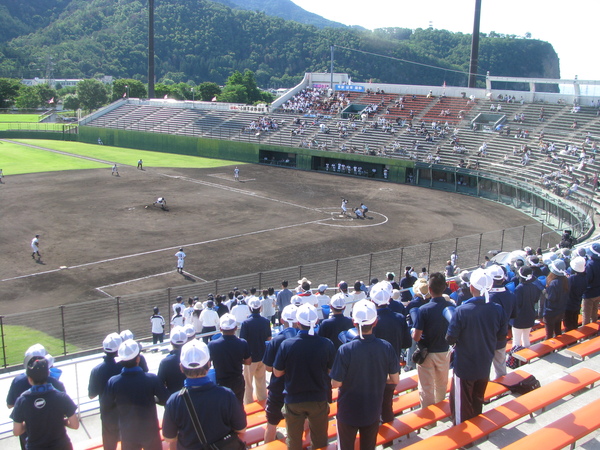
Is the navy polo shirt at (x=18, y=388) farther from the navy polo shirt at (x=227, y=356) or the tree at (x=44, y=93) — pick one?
the tree at (x=44, y=93)

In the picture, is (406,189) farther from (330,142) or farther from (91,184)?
(91,184)

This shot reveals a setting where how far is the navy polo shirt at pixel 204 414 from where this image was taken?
4.92 m

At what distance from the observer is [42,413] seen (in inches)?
219

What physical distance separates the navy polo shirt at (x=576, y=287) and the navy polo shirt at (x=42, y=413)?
884cm

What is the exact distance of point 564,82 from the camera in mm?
51031

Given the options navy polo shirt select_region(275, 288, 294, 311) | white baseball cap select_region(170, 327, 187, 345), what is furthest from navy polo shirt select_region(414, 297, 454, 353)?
navy polo shirt select_region(275, 288, 294, 311)

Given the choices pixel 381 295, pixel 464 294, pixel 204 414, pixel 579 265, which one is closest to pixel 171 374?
pixel 204 414

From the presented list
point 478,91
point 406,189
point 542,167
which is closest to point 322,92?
point 478,91

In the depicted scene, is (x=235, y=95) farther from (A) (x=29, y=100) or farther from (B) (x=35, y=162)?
(B) (x=35, y=162)

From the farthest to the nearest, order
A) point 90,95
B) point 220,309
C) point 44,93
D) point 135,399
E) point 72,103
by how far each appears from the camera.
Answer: point 44,93 < point 72,103 < point 90,95 < point 220,309 < point 135,399

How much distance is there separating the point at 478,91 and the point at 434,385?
2284 inches

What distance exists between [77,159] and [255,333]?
189ft

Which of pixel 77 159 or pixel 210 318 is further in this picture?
pixel 77 159

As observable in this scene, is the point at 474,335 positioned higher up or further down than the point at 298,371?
higher up
